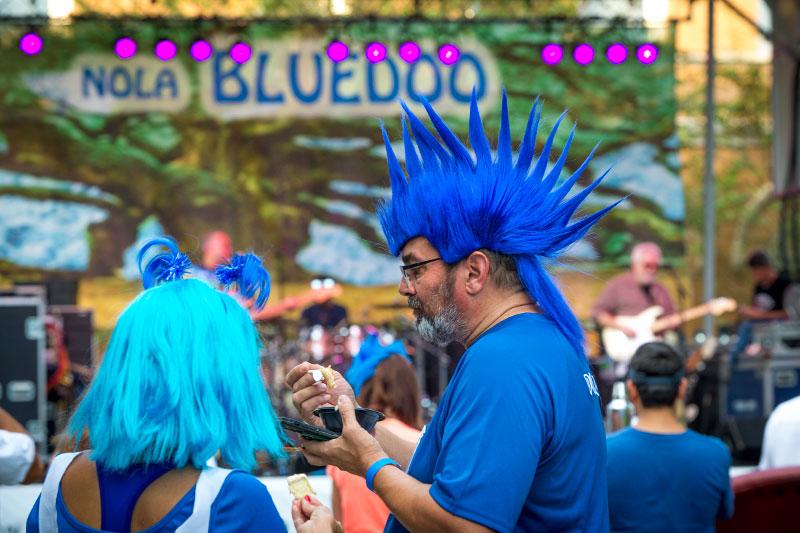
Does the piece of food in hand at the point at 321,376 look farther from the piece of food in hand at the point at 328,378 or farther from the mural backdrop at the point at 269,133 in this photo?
the mural backdrop at the point at 269,133

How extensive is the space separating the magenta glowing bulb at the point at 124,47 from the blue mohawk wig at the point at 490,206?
→ 9508 mm

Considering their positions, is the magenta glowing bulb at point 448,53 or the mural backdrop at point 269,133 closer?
the magenta glowing bulb at point 448,53

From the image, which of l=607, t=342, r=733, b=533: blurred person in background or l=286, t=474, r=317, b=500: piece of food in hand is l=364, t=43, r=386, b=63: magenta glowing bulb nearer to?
l=607, t=342, r=733, b=533: blurred person in background

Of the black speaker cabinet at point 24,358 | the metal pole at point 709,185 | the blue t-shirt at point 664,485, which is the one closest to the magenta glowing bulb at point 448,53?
the metal pole at point 709,185

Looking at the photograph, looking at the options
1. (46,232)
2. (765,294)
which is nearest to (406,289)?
(765,294)

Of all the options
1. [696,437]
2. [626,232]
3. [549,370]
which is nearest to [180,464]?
[549,370]

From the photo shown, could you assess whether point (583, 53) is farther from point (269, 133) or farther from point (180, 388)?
point (180, 388)

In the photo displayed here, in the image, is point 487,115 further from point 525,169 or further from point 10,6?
point 525,169

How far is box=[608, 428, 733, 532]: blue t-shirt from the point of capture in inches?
150

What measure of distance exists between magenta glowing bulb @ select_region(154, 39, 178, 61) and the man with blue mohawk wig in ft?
30.6

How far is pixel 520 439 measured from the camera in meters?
2.14

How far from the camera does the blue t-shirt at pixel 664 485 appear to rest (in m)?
3.82

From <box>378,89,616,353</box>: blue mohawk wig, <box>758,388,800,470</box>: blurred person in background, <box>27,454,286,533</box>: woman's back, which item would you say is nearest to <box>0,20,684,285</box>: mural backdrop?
<box>758,388,800,470</box>: blurred person in background

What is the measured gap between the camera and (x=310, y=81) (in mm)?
12281
